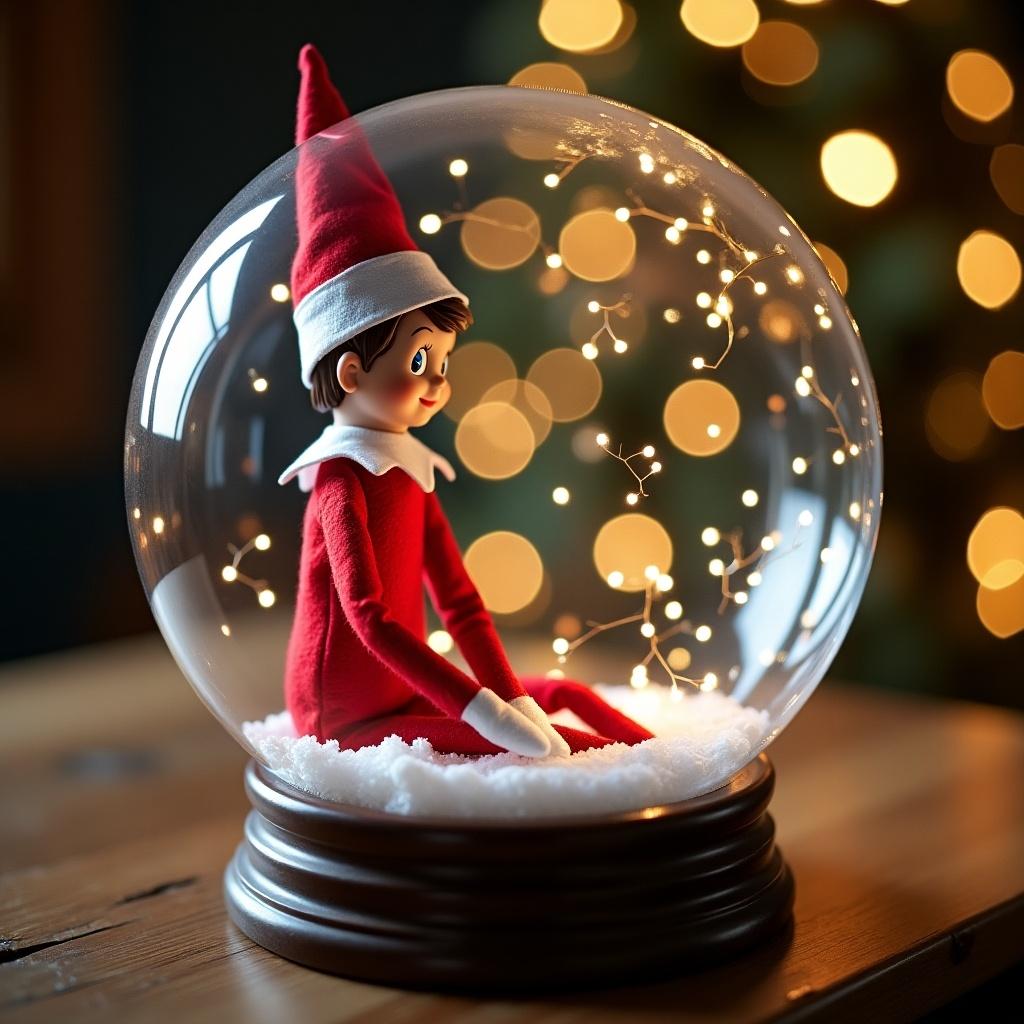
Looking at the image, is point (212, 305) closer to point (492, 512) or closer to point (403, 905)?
point (403, 905)

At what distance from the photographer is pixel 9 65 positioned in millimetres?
2092

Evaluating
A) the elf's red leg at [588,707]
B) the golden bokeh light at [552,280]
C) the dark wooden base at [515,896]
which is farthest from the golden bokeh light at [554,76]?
the dark wooden base at [515,896]

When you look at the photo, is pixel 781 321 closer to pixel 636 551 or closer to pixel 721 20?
pixel 636 551

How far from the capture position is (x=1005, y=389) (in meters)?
1.55

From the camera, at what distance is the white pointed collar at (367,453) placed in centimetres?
78

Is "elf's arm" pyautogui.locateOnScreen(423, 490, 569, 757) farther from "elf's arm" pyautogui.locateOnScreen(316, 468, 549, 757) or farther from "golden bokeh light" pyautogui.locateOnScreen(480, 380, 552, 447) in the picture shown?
"golden bokeh light" pyautogui.locateOnScreen(480, 380, 552, 447)

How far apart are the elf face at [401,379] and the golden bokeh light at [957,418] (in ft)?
3.05

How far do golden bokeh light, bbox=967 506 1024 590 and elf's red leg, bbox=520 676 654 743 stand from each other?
88 cm

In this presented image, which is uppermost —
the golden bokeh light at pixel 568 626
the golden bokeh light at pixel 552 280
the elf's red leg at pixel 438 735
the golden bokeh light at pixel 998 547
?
the golden bokeh light at pixel 552 280

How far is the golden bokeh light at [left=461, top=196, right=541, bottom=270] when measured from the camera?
0.93 m

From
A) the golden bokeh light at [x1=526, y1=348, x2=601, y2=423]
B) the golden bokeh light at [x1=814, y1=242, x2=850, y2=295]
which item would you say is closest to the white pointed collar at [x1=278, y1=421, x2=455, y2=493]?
the golden bokeh light at [x1=526, y1=348, x2=601, y2=423]

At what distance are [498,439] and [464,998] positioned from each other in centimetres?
60

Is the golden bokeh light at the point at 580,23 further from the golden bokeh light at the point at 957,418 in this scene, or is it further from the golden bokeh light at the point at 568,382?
the golden bokeh light at the point at 568,382

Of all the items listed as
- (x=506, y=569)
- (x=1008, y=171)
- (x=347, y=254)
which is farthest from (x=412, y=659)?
(x=1008, y=171)
